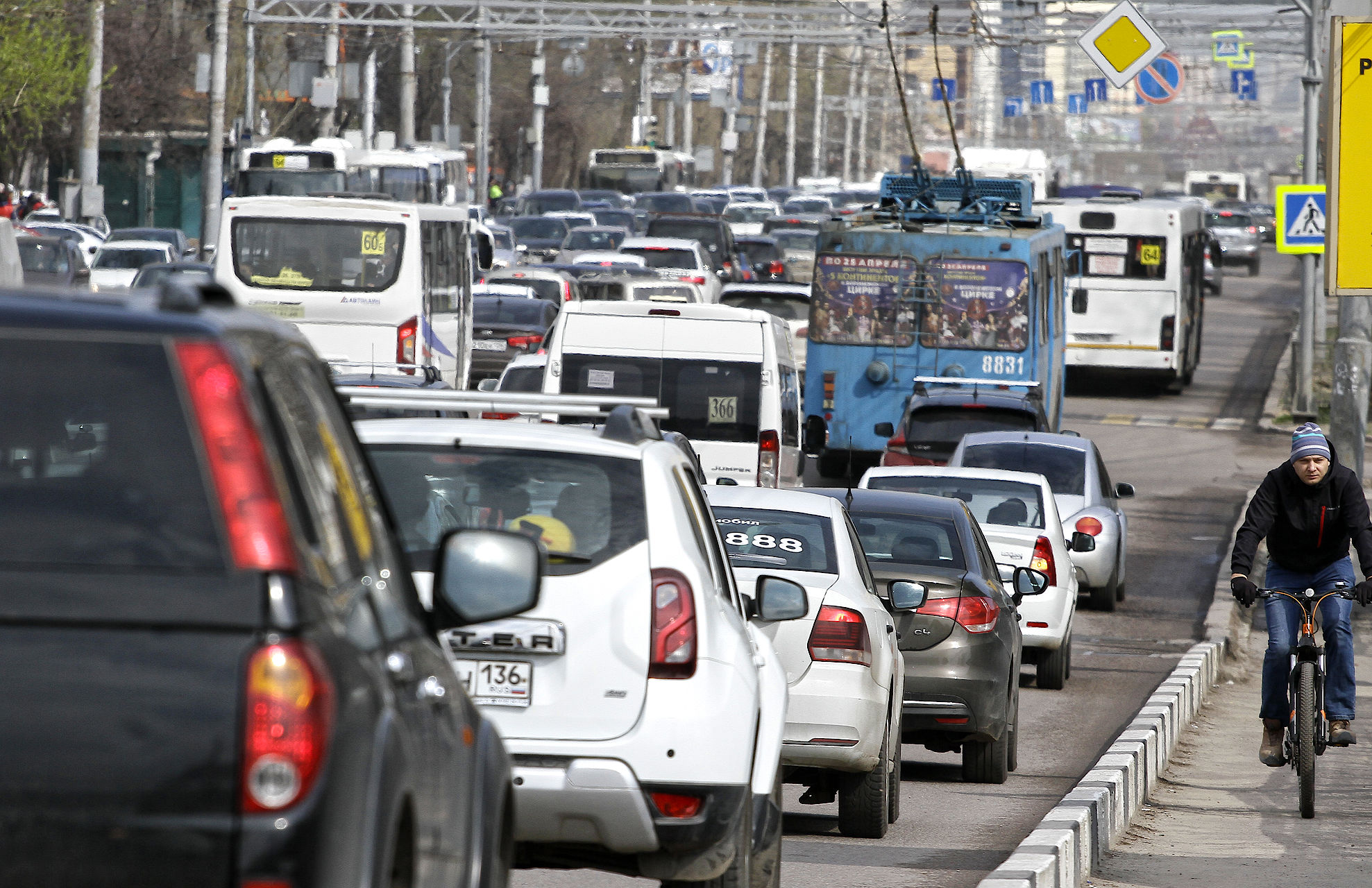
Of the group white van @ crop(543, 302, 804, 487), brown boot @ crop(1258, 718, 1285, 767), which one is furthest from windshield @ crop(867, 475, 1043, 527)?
brown boot @ crop(1258, 718, 1285, 767)

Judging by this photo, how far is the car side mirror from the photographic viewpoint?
4.10 metres

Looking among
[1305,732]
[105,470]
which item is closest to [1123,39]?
[1305,732]

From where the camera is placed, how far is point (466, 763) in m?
3.93

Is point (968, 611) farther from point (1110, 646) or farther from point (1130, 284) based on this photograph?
point (1130, 284)

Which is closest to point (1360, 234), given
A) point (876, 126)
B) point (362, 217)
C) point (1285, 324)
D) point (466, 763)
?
point (466, 763)

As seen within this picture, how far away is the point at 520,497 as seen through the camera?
6.03 meters

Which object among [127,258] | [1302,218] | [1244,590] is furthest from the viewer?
[127,258]

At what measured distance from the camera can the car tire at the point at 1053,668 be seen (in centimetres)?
1534

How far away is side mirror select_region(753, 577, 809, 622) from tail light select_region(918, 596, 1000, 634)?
3.68 m

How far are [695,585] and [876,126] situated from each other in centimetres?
15589

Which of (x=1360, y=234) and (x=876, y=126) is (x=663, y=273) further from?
(x=876, y=126)

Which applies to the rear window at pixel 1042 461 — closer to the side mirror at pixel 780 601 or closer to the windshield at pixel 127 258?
the side mirror at pixel 780 601

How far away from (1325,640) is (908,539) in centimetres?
241

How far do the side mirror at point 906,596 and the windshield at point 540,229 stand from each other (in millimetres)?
44841
